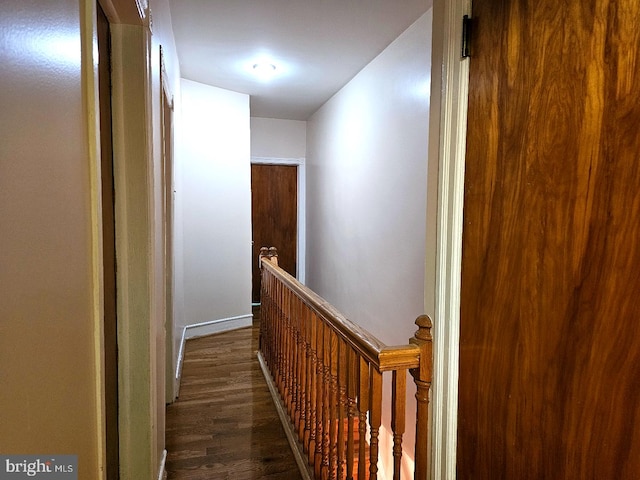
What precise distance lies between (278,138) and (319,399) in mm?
4324

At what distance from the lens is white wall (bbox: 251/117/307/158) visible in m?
5.45

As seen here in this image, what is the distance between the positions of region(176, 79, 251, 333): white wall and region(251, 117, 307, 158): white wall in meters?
1.02

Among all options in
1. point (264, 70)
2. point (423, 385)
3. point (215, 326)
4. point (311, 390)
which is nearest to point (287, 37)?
point (264, 70)

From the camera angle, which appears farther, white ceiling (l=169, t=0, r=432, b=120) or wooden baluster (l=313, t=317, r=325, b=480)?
white ceiling (l=169, t=0, r=432, b=120)

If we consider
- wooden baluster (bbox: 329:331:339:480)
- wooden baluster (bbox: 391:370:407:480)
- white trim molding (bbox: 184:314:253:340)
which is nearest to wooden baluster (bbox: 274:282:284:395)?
wooden baluster (bbox: 329:331:339:480)

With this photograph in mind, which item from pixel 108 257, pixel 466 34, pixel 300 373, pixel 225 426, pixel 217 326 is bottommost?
pixel 225 426

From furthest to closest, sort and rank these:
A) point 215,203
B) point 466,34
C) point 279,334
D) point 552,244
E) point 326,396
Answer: point 215,203 < point 279,334 < point 326,396 < point 466,34 < point 552,244

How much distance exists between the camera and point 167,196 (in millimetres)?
2650

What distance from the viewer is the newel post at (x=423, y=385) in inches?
49.1

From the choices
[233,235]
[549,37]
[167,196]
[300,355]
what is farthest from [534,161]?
[233,235]

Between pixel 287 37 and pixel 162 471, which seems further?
pixel 287 37

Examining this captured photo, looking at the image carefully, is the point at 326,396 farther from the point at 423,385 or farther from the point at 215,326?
the point at 215,326

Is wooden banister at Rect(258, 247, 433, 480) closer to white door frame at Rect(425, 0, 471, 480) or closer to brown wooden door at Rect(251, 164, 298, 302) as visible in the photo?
white door frame at Rect(425, 0, 471, 480)

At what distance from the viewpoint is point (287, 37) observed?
2.89 m
